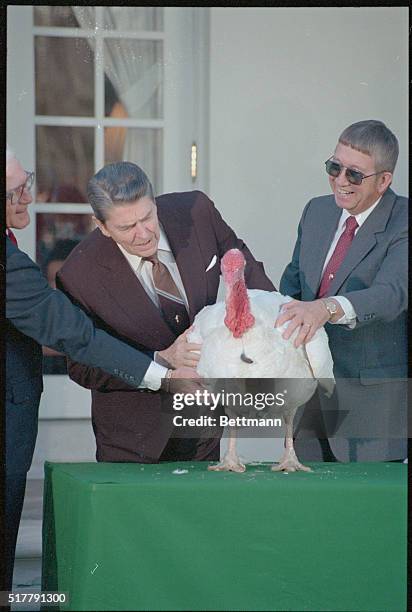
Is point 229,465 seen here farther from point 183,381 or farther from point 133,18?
point 133,18

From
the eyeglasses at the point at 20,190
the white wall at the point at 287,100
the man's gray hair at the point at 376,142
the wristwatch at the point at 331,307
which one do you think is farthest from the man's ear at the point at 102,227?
the man's gray hair at the point at 376,142

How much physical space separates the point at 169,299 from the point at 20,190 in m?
0.63

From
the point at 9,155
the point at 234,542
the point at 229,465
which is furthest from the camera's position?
the point at 9,155

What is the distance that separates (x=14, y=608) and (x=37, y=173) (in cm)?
150

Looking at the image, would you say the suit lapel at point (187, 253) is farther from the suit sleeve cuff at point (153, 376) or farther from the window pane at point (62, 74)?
the window pane at point (62, 74)

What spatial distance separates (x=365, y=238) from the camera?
3350 mm

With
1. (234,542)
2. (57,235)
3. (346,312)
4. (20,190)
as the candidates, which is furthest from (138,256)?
(234,542)

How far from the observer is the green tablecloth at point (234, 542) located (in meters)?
2.76

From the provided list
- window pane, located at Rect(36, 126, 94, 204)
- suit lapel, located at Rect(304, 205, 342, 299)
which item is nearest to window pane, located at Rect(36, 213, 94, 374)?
window pane, located at Rect(36, 126, 94, 204)

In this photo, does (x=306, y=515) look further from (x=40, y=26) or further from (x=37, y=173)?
(x=40, y=26)

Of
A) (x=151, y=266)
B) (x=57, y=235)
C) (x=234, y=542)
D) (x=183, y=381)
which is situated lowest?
(x=234, y=542)

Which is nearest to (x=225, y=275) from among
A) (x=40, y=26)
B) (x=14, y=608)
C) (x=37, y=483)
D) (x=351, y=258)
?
(x=351, y=258)

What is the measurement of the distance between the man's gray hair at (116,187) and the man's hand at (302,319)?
625 mm

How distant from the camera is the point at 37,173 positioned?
11.1 ft
